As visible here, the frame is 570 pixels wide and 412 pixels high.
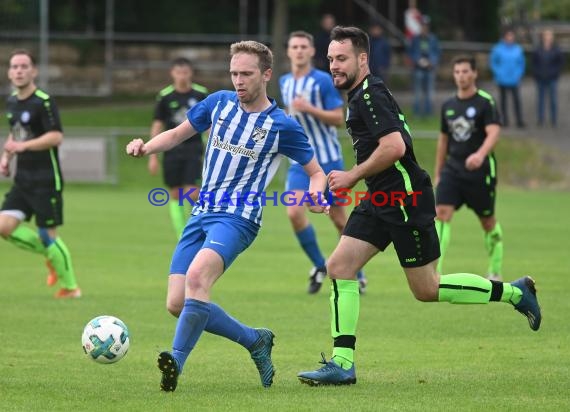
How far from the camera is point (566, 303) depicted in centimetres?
1093

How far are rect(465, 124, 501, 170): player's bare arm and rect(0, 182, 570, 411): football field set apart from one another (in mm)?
1382

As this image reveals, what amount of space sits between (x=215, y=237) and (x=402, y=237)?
116cm

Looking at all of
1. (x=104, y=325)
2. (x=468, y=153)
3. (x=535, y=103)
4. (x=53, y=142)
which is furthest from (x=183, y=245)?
(x=535, y=103)

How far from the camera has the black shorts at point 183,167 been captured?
15312 millimetres

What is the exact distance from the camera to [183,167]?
15.4 metres

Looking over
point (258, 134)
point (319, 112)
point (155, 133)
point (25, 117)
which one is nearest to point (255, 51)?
point (258, 134)

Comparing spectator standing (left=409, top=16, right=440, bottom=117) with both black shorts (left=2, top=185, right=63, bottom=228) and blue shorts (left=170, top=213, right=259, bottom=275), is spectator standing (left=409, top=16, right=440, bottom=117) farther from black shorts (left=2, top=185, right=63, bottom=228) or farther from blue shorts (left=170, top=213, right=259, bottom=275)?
blue shorts (left=170, top=213, right=259, bottom=275)

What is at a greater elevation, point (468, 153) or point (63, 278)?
point (468, 153)

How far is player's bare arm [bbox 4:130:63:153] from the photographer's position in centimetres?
1115

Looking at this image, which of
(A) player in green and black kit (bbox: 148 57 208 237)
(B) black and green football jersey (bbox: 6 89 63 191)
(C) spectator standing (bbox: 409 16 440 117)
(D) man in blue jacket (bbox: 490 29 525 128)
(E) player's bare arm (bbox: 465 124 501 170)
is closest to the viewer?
(B) black and green football jersey (bbox: 6 89 63 191)

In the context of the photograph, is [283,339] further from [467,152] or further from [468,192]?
[467,152]

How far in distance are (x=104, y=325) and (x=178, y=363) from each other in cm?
73

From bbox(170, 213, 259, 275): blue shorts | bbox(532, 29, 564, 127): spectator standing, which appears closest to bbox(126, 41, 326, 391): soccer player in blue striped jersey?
bbox(170, 213, 259, 275): blue shorts

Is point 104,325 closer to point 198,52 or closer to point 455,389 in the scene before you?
point 455,389
